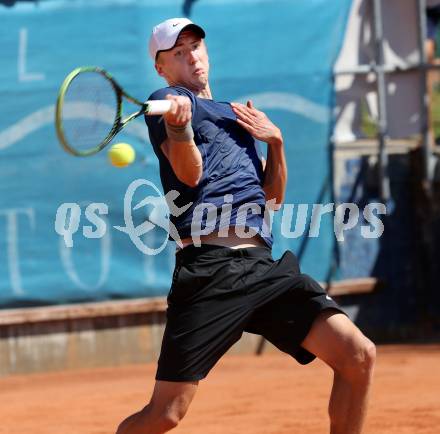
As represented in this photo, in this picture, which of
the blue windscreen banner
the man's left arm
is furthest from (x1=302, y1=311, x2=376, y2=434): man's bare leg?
the blue windscreen banner

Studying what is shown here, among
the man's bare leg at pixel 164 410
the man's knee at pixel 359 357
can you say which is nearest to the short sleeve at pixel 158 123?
the man's bare leg at pixel 164 410

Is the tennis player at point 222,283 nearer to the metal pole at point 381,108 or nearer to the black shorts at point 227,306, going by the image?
the black shorts at point 227,306

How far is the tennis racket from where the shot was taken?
3.64 meters

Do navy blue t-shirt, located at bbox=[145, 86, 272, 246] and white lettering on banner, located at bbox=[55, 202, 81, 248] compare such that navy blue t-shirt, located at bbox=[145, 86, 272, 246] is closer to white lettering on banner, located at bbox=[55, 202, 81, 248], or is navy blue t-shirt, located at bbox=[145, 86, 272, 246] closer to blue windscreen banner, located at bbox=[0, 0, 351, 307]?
blue windscreen banner, located at bbox=[0, 0, 351, 307]

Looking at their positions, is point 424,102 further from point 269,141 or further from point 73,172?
point 269,141

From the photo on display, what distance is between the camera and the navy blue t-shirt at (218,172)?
4.02 meters

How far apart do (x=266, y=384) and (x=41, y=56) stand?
3.36 metres

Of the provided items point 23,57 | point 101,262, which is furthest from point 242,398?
point 23,57

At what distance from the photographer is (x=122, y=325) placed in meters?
9.07

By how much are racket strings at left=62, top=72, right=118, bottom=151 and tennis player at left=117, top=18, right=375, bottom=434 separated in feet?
0.57

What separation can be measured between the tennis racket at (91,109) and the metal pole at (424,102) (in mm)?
6217

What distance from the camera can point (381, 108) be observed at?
32.6ft

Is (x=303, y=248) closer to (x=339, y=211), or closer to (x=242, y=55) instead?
(x=339, y=211)

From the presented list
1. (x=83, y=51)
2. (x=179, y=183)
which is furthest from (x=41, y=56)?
(x=179, y=183)
